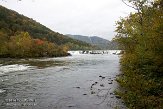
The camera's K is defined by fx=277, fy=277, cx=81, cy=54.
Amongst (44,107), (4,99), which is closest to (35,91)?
(4,99)

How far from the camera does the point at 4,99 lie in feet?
73.7

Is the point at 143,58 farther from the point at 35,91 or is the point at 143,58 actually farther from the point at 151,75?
the point at 35,91

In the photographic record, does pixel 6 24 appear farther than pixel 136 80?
Yes

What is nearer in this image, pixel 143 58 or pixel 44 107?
pixel 44 107

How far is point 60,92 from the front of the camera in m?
26.4

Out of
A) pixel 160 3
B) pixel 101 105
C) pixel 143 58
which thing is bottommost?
pixel 101 105

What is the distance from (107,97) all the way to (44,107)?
6152 millimetres

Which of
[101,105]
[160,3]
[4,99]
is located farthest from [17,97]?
[160,3]

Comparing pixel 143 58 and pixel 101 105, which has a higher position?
pixel 143 58

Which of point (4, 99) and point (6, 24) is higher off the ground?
point (6, 24)

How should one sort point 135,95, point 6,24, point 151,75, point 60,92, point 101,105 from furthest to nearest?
point 6,24, point 60,92, point 151,75, point 101,105, point 135,95

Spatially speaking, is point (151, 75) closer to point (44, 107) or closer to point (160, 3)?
point (160, 3)

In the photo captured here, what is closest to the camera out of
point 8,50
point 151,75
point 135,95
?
point 135,95

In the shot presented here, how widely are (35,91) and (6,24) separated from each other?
529 ft
